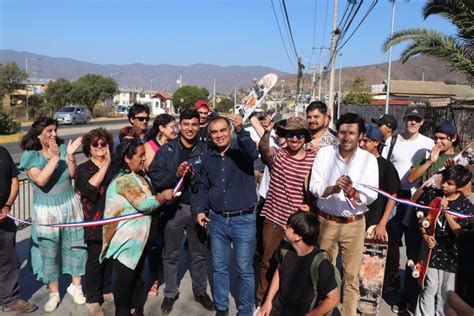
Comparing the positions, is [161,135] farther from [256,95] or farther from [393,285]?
[393,285]

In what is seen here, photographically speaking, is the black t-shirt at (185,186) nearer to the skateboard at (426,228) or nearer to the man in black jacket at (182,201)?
the man in black jacket at (182,201)

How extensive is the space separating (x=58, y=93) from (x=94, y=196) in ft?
163

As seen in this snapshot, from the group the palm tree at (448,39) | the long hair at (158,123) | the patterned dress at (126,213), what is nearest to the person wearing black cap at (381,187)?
the patterned dress at (126,213)

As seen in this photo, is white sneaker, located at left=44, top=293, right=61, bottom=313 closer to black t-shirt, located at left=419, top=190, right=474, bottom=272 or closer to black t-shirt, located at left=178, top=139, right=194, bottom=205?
black t-shirt, located at left=178, top=139, right=194, bottom=205

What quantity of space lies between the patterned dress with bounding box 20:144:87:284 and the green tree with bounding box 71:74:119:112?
50310mm

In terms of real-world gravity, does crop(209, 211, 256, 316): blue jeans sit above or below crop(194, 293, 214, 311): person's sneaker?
above

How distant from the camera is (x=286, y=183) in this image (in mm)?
3844

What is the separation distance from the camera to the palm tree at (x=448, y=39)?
10.8 m

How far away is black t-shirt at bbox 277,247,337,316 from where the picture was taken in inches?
114

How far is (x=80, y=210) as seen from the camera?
431 centimetres

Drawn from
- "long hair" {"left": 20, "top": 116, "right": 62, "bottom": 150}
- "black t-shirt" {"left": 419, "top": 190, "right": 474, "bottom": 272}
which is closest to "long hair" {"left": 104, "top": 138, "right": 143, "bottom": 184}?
"long hair" {"left": 20, "top": 116, "right": 62, "bottom": 150}

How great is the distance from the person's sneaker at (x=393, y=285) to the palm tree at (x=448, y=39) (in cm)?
839

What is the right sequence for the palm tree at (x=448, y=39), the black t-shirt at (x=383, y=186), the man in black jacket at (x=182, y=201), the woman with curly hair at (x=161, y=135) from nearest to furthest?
the black t-shirt at (x=383, y=186) → the man in black jacket at (x=182, y=201) → the woman with curly hair at (x=161, y=135) → the palm tree at (x=448, y=39)

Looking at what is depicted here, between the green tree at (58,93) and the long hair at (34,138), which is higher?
the green tree at (58,93)
